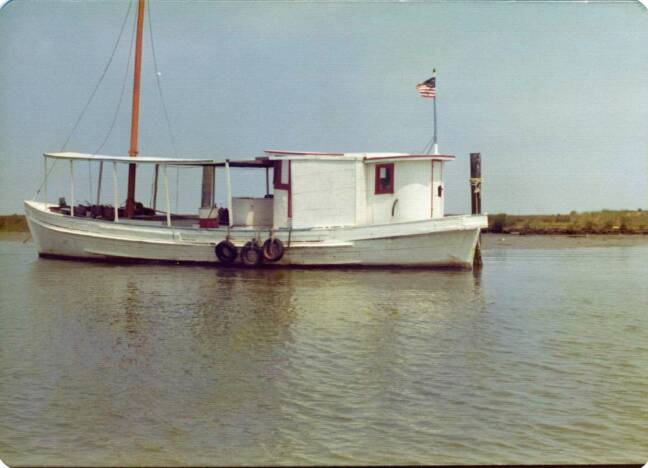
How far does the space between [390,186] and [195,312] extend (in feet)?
27.8

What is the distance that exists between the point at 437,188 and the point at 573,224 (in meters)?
18.8

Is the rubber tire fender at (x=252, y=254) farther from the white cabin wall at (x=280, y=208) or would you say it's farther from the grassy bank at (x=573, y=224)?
the grassy bank at (x=573, y=224)

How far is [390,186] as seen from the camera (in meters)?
19.4

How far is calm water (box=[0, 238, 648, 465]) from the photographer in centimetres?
612

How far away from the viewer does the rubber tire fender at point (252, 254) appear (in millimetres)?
19016

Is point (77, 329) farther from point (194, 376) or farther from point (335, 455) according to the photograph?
point (335, 455)

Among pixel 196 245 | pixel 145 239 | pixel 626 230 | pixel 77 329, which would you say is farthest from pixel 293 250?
pixel 626 230

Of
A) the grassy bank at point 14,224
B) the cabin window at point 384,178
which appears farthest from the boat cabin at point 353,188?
the grassy bank at point 14,224

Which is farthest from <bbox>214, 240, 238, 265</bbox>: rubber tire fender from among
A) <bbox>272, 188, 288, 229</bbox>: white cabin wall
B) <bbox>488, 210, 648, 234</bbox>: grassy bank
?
<bbox>488, 210, 648, 234</bbox>: grassy bank

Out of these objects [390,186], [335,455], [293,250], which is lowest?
[335,455]

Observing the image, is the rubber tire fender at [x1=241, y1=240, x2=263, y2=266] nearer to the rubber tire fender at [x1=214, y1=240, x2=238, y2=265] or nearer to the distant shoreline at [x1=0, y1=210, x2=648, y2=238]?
the rubber tire fender at [x1=214, y1=240, x2=238, y2=265]

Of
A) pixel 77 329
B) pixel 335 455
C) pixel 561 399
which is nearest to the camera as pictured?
pixel 335 455

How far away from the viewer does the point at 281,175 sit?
19.7m

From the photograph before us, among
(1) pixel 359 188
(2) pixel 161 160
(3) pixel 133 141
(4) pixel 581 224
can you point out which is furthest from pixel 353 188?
(4) pixel 581 224
